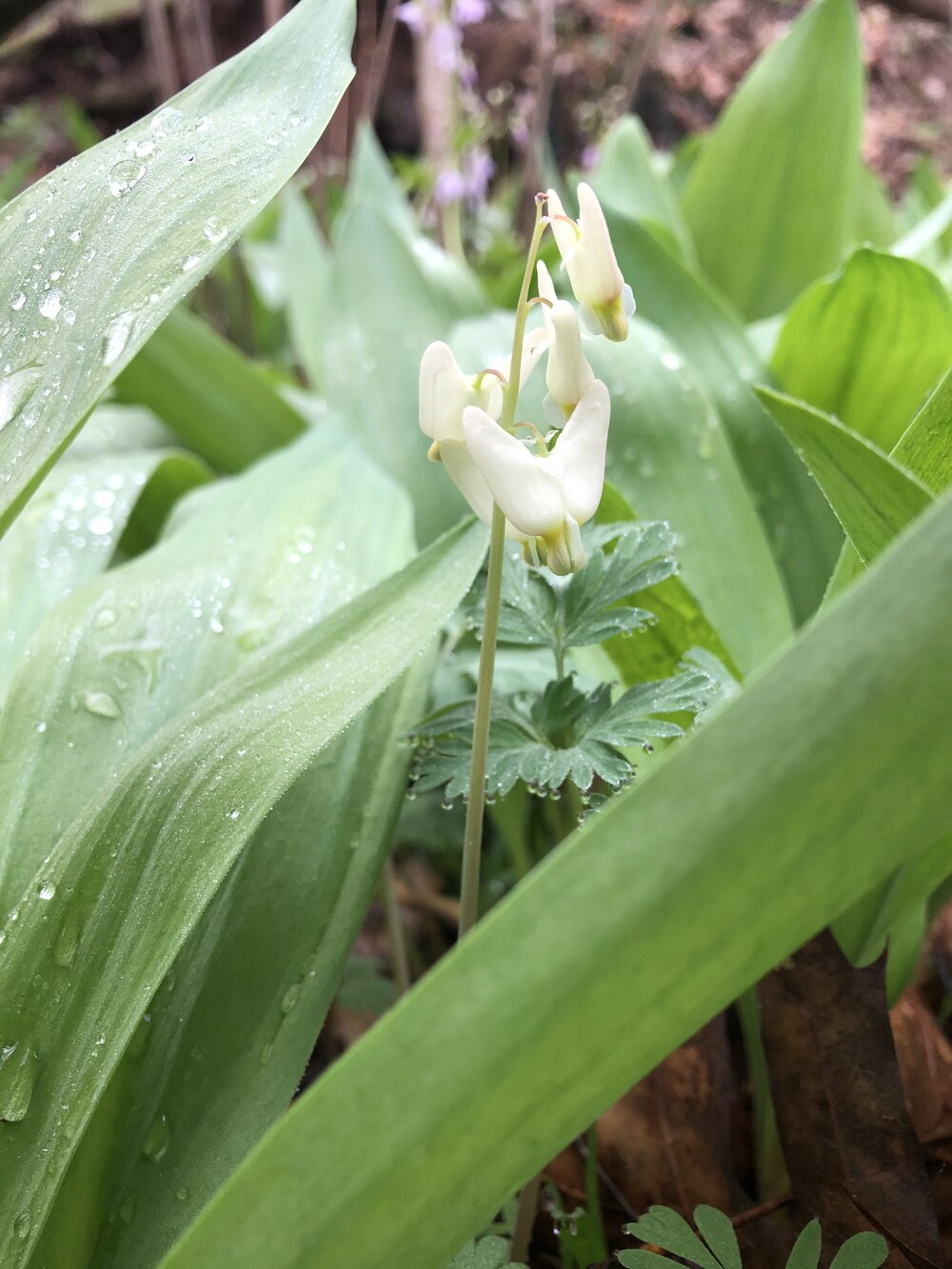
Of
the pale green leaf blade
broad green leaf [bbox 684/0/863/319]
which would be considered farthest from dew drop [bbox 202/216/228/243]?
broad green leaf [bbox 684/0/863/319]

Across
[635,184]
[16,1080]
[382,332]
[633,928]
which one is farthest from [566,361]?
[635,184]

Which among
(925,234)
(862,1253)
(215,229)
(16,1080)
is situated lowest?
(862,1253)

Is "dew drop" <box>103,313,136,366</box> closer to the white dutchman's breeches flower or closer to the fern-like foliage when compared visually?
the white dutchman's breeches flower

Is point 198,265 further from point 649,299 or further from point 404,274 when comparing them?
point 404,274

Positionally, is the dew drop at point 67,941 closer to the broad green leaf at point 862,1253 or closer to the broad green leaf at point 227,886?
the broad green leaf at point 227,886

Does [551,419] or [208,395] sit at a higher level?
[208,395]

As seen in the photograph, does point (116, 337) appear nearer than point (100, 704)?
Yes

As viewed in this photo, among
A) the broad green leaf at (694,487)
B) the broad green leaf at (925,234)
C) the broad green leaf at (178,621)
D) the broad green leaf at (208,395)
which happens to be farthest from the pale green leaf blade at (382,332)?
the broad green leaf at (925,234)

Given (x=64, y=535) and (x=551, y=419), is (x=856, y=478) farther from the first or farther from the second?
(x=64, y=535)
